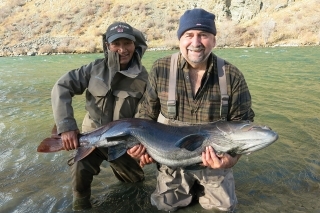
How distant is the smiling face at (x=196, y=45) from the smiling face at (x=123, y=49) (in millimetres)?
976

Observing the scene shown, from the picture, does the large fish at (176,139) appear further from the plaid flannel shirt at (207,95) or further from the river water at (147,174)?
the river water at (147,174)

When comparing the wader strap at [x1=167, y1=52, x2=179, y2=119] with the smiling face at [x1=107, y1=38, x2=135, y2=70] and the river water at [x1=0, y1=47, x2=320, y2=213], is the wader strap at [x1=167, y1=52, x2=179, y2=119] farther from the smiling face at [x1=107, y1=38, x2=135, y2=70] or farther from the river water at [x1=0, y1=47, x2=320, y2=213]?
the river water at [x1=0, y1=47, x2=320, y2=213]

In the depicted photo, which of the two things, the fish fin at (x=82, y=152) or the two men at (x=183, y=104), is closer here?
the two men at (x=183, y=104)

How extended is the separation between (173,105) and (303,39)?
39488 millimetres

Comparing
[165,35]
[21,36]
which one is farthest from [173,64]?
[21,36]

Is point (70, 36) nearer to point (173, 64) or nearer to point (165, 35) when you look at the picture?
point (165, 35)

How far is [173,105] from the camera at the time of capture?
3.17 m

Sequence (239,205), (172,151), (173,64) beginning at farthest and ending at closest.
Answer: (239,205) → (173,64) → (172,151)

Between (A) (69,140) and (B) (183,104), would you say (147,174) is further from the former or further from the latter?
(B) (183,104)

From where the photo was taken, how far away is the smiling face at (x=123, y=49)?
3770 millimetres

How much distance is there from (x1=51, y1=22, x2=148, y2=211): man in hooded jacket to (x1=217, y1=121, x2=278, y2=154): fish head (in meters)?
1.43

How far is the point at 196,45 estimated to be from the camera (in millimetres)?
2984

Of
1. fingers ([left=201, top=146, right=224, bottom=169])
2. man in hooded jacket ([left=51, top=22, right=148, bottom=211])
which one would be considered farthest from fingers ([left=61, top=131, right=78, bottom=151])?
fingers ([left=201, top=146, right=224, bottom=169])

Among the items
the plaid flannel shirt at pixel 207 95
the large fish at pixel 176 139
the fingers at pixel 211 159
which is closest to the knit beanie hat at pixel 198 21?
the plaid flannel shirt at pixel 207 95
